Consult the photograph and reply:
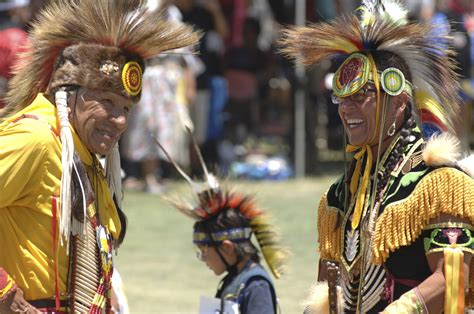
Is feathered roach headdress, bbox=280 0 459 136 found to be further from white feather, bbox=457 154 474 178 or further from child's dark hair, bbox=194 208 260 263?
child's dark hair, bbox=194 208 260 263

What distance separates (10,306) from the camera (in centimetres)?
358

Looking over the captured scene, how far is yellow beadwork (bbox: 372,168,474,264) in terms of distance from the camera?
12.0 feet

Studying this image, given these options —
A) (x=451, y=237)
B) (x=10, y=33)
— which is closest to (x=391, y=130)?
(x=451, y=237)

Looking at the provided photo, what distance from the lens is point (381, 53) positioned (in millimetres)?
→ 3910

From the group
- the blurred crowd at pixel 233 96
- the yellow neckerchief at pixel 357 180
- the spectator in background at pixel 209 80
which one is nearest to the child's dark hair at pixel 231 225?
the yellow neckerchief at pixel 357 180

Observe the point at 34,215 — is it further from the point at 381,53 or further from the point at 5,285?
the point at 381,53

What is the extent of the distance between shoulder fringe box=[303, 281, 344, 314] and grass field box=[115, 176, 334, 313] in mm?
1356

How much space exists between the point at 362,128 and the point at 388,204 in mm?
292

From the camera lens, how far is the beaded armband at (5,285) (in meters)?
3.55

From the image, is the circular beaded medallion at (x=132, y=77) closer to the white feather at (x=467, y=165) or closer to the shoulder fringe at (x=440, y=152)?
the shoulder fringe at (x=440, y=152)

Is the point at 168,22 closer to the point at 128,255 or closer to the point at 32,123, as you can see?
the point at 32,123

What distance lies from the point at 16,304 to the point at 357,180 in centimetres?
130

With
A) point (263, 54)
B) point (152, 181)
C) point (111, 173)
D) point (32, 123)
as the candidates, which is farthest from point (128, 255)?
point (263, 54)

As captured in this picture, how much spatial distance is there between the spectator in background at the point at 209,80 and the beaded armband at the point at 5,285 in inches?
335
